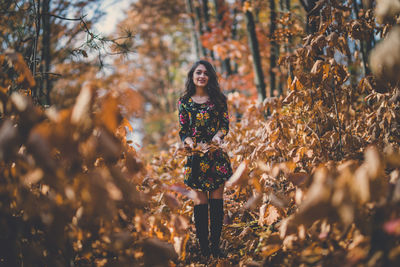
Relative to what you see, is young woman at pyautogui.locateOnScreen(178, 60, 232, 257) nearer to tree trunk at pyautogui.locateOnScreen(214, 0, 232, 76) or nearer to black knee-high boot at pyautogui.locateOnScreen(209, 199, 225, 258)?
black knee-high boot at pyautogui.locateOnScreen(209, 199, 225, 258)

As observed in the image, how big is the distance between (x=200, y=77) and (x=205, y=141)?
52 centimetres

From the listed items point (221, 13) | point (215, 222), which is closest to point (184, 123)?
point (215, 222)

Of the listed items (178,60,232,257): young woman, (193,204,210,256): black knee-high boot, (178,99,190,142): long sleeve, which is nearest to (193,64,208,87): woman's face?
(178,60,232,257): young woman

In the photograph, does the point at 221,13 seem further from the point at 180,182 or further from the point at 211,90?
the point at 180,182

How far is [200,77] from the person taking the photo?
6.86 ft

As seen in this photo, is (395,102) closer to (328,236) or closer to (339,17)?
(339,17)

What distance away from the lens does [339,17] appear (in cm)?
181

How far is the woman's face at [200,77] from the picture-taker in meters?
2.10

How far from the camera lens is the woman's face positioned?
2.10 metres

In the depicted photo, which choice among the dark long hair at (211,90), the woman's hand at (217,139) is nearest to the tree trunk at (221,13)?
the dark long hair at (211,90)

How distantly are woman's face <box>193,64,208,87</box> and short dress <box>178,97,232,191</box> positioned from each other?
0.47 ft

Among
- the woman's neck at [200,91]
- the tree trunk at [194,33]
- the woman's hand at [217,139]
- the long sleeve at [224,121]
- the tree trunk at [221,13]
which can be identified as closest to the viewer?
the woman's hand at [217,139]

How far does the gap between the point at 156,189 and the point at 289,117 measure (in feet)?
4.25

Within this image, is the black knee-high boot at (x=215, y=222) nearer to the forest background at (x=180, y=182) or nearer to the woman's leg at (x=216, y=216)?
the woman's leg at (x=216, y=216)
